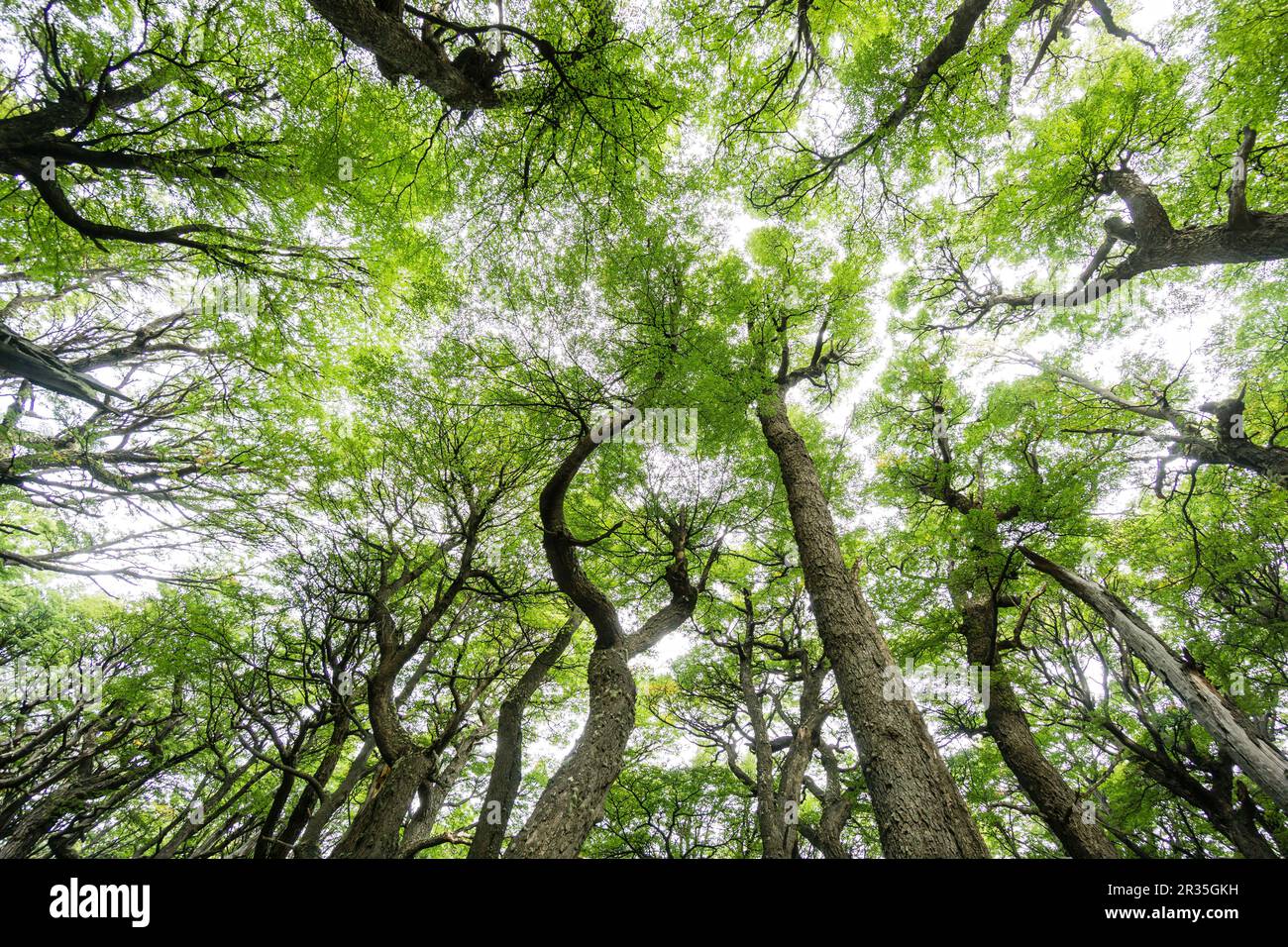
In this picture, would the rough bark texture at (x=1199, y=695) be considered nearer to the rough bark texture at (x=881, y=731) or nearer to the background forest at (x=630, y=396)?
the background forest at (x=630, y=396)

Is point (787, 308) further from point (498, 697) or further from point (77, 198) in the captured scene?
point (498, 697)

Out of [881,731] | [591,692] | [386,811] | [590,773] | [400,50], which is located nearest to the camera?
[881,731]

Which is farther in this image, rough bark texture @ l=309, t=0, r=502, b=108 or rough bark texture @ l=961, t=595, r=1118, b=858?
rough bark texture @ l=961, t=595, r=1118, b=858

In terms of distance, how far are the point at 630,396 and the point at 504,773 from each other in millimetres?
5876

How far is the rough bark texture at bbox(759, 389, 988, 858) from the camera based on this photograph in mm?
3441

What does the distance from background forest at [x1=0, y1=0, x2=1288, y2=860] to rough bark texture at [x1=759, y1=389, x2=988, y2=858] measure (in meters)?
0.04

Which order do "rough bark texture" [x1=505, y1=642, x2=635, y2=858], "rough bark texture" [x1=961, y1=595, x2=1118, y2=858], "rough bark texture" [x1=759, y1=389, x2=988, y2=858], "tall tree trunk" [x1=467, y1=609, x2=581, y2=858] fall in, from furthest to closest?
"tall tree trunk" [x1=467, y1=609, x2=581, y2=858], "rough bark texture" [x1=961, y1=595, x2=1118, y2=858], "rough bark texture" [x1=505, y1=642, x2=635, y2=858], "rough bark texture" [x1=759, y1=389, x2=988, y2=858]

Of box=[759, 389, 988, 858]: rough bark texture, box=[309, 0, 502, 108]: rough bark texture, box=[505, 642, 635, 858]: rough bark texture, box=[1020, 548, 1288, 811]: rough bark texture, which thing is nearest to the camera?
box=[759, 389, 988, 858]: rough bark texture

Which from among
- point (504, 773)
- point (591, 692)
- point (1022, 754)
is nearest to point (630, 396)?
point (591, 692)

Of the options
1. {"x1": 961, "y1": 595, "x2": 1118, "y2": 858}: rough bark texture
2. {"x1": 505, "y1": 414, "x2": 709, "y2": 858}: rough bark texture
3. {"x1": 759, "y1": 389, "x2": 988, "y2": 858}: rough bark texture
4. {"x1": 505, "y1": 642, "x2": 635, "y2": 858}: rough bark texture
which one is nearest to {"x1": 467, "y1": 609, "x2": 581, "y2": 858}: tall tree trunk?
{"x1": 505, "y1": 642, "x2": 635, "y2": 858}: rough bark texture

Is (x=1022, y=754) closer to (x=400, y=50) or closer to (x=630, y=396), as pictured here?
(x=630, y=396)

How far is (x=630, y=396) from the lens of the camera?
646 cm

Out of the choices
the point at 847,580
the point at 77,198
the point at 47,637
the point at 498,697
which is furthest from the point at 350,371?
the point at 47,637

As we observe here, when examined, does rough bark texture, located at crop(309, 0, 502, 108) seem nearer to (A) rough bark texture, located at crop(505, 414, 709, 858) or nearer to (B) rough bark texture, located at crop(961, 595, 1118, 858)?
(A) rough bark texture, located at crop(505, 414, 709, 858)
